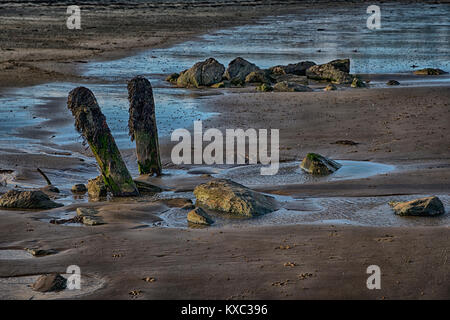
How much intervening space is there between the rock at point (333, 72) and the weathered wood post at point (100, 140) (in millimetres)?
11750

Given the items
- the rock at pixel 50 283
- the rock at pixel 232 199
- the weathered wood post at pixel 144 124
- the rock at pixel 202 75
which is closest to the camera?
the rock at pixel 50 283

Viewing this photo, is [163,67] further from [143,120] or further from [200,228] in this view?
[200,228]

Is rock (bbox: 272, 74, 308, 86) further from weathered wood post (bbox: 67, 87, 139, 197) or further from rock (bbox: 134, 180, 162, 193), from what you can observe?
weathered wood post (bbox: 67, 87, 139, 197)

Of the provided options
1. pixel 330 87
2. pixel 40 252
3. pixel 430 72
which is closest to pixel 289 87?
pixel 330 87

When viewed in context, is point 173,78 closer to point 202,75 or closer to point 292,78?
point 202,75

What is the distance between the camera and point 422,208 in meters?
8.31

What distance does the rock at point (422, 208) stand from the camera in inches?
327

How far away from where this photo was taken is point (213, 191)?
352 inches

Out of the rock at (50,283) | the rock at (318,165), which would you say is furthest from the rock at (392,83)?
the rock at (50,283)

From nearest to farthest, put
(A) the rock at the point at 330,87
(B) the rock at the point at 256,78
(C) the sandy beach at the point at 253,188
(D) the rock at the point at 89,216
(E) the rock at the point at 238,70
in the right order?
(C) the sandy beach at the point at 253,188 < (D) the rock at the point at 89,216 < (A) the rock at the point at 330,87 < (B) the rock at the point at 256,78 < (E) the rock at the point at 238,70

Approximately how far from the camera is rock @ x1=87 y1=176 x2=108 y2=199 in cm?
972

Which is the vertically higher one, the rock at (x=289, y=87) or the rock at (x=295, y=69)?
the rock at (x=295, y=69)

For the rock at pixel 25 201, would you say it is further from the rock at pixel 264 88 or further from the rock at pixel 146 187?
the rock at pixel 264 88
